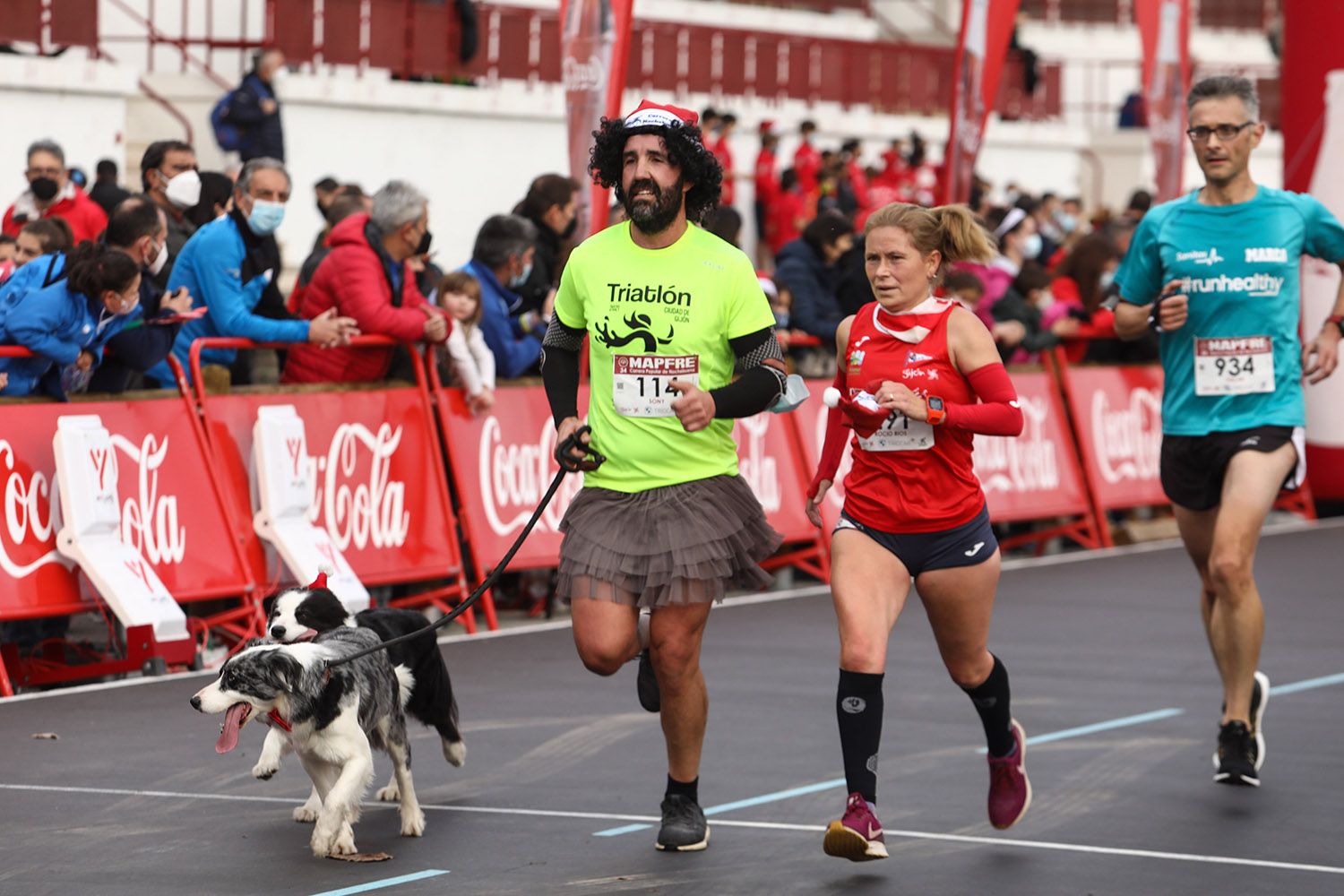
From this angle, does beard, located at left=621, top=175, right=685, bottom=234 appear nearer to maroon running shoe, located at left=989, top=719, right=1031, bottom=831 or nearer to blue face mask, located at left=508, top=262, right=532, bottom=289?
maroon running shoe, located at left=989, top=719, right=1031, bottom=831

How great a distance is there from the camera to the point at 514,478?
13.2m

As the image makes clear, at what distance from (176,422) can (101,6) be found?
15.8 metres

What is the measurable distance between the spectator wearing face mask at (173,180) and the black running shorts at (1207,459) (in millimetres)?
6278

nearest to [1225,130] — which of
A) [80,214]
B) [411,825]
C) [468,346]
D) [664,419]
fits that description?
[664,419]

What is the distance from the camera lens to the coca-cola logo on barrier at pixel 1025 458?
1664 centimetres

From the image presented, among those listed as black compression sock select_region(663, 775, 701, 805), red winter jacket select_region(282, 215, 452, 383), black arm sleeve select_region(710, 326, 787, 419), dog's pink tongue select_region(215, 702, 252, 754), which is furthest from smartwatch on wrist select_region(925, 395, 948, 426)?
red winter jacket select_region(282, 215, 452, 383)

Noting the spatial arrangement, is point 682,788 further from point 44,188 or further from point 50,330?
point 44,188

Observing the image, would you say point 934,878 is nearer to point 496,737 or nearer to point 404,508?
point 496,737

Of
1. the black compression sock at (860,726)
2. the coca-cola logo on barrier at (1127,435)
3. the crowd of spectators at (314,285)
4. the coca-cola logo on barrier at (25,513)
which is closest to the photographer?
the black compression sock at (860,726)

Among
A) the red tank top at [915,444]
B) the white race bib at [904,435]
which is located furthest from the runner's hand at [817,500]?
the white race bib at [904,435]

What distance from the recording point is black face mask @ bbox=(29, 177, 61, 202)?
14.5 m

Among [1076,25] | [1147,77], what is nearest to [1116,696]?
[1147,77]

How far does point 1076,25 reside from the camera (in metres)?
51.2

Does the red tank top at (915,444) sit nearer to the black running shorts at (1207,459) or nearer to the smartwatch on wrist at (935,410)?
the smartwatch on wrist at (935,410)
